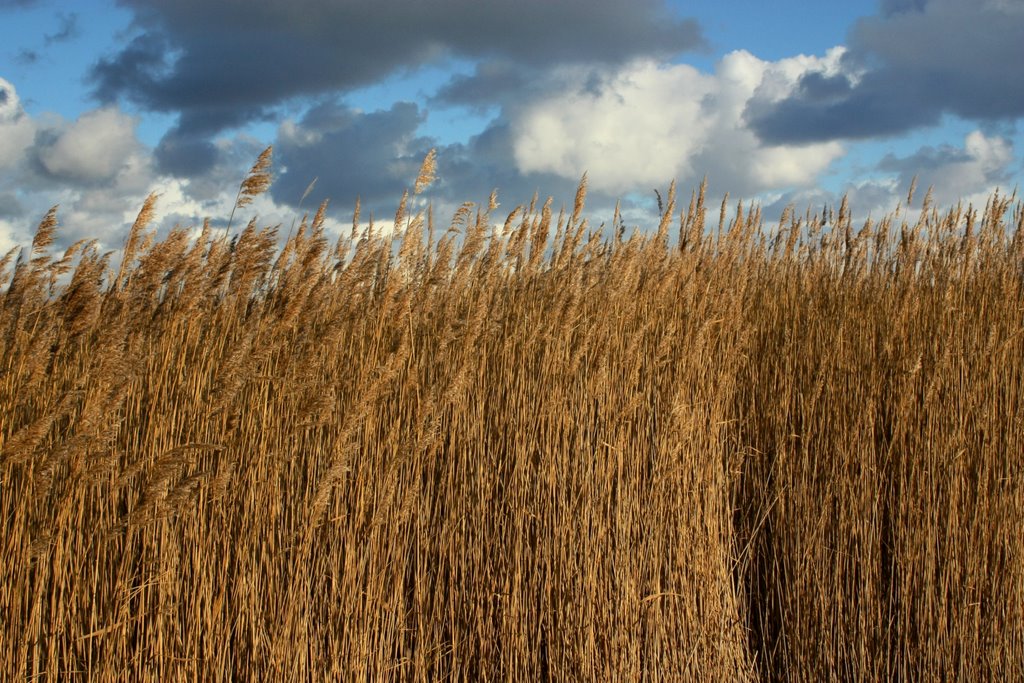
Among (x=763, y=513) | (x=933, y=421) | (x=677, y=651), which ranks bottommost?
(x=677, y=651)

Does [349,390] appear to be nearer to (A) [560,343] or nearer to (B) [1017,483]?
(A) [560,343]

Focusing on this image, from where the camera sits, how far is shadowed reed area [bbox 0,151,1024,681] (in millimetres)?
2297

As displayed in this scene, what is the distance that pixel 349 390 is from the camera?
8.94 ft

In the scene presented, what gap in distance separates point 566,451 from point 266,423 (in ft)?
3.07

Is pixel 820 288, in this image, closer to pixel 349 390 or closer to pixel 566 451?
pixel 566 451

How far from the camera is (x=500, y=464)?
2.84 metres

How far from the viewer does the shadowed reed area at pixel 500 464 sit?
230cm

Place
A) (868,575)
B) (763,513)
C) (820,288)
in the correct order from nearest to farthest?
(868,575) < (763,513) < (820,288)

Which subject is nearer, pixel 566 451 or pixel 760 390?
pixel 566 451

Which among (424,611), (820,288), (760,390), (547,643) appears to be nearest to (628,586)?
(547,643)

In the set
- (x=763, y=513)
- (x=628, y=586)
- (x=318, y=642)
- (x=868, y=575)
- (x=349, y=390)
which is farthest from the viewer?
(x=763, y=513)

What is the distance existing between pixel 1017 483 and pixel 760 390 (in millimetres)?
1076

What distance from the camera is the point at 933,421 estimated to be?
362 cm

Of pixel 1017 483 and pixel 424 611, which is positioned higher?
pixel 1017 483
